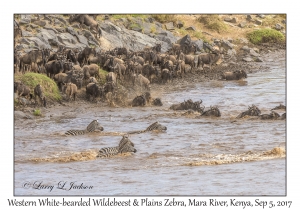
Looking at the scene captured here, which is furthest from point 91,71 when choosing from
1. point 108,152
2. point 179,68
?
point 108,152

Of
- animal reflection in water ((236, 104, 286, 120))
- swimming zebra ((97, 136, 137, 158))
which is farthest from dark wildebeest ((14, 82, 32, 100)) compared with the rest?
animal reflection in water ((236, 104, 286, 120))

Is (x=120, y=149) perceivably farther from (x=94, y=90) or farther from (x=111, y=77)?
(x=111, y=77)

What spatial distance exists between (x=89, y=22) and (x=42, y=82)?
303 inches

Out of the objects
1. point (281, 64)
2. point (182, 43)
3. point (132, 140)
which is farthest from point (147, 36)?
point (132, 140)

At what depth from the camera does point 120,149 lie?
52.4ft

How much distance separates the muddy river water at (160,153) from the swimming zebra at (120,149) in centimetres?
19

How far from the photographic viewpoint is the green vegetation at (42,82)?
2087 centimetres

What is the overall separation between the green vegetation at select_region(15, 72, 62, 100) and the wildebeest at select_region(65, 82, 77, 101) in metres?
0.28

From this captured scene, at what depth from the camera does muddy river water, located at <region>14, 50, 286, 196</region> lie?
43.7 ft

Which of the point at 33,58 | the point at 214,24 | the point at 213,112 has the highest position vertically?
the point at 214,24

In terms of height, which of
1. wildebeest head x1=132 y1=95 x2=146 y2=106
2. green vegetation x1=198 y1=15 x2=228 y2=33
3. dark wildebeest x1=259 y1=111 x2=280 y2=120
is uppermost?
green vegetation x1=198 y1=15 x2=228 y2=33

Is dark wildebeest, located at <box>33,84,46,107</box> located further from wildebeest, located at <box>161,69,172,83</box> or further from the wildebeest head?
wildebeest, located at <box>161,69,172,83</box>

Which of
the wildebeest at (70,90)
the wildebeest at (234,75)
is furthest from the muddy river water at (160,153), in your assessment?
the wildebeest at (234,75)

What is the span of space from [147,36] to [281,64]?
19.1ft
